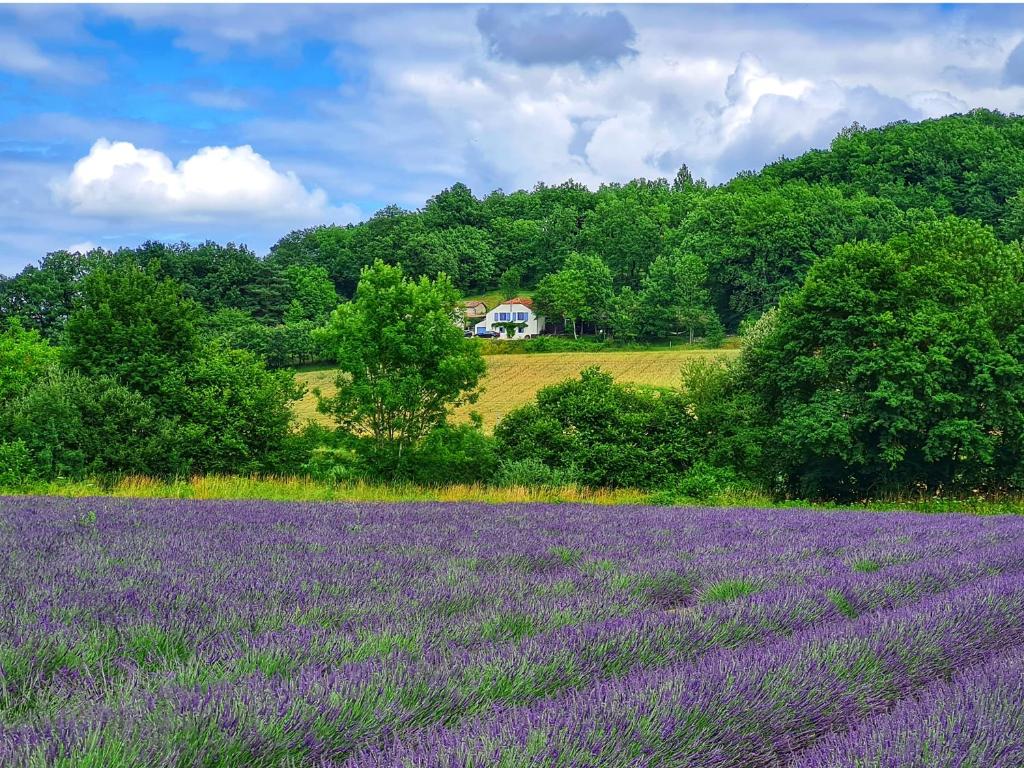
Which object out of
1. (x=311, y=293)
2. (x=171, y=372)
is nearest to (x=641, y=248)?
(x=311, y=293)

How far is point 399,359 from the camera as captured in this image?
25.2 metres

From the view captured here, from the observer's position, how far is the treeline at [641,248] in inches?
2872

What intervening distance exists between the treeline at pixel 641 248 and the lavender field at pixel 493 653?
56.5 metres

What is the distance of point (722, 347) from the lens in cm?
6994

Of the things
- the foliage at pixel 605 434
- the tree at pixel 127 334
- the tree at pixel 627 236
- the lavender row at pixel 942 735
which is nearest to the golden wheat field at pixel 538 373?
the foliage at pixel 605 434

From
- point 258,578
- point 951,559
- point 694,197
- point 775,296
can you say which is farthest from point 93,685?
point 694,197

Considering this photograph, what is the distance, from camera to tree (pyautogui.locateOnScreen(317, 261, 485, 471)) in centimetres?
2455

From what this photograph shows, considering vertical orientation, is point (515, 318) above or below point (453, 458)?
above

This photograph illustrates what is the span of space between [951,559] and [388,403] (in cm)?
1831

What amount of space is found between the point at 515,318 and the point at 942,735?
96781 millimetres

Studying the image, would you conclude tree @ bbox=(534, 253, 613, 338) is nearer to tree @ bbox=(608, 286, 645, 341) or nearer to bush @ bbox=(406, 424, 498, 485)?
tree @ bbox=(608, 286, 645, 341)

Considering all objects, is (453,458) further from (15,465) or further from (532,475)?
(15,465)

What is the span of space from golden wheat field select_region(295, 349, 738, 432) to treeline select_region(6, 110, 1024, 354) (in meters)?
8.96

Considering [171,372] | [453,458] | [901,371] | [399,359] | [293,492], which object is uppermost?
[399,359]
